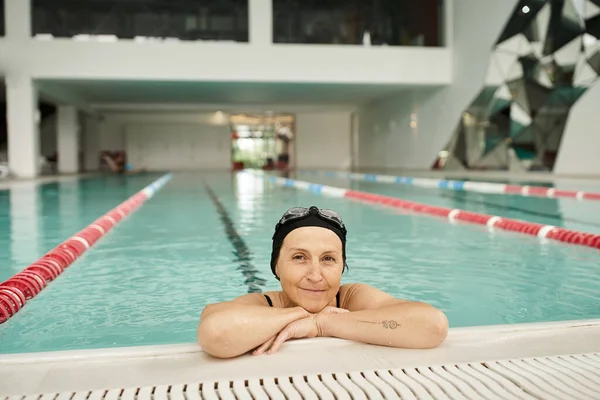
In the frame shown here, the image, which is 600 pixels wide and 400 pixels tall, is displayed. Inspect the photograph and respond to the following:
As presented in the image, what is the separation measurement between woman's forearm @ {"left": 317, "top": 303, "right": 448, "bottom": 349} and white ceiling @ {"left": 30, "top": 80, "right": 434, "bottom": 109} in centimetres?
1625

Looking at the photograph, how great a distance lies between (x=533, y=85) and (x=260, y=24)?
23.7ft

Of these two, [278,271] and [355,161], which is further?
[355,161]

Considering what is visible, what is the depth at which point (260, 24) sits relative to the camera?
17109 mm

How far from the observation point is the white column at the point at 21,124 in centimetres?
1573

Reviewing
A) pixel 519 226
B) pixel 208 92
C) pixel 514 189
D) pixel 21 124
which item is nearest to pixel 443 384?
pixel 519 226

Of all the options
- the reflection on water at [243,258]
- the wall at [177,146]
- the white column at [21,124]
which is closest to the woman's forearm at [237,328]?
the reflection on water at [243,258]

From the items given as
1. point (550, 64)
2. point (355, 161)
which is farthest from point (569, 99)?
point (355, 161)

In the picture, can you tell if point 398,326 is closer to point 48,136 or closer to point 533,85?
point 533,85

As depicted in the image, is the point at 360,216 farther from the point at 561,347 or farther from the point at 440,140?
the point at 440,140

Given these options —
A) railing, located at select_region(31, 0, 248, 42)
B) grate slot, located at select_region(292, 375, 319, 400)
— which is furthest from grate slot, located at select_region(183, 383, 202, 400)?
railing, located at select_region(31, 0, 248, 42)

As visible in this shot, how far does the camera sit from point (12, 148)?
15883 millimetres

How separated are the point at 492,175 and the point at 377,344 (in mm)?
15125

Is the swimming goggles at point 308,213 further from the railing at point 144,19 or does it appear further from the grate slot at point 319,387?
the railing at point 144,19

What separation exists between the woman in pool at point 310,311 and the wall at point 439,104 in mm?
14753
